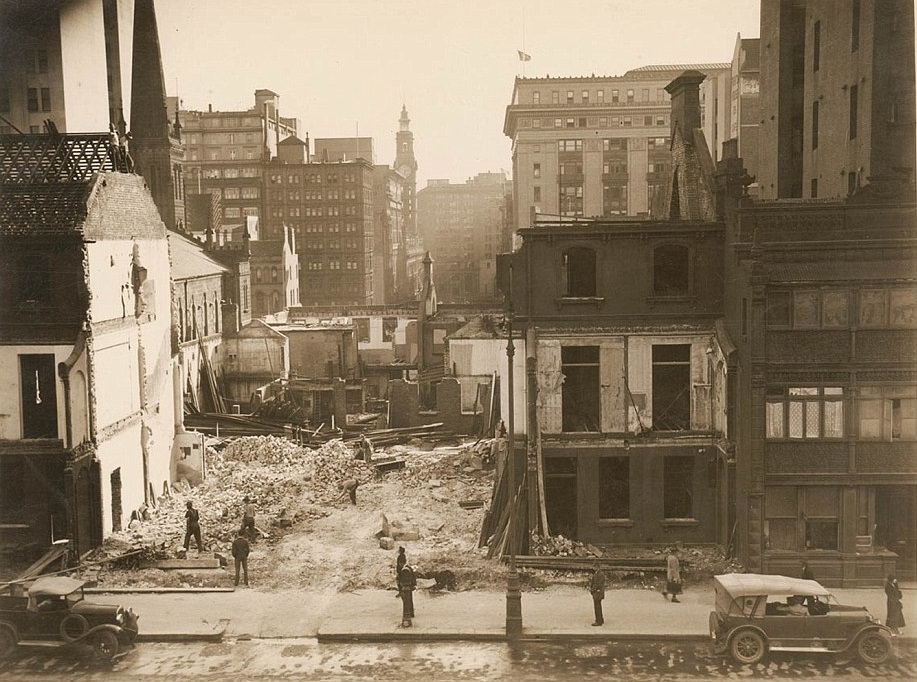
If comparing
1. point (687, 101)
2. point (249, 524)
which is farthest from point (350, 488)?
point (687, 101)

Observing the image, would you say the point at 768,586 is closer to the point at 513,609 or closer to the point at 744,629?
the point at 744,629

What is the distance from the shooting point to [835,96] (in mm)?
25188

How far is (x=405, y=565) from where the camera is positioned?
63.3 ft

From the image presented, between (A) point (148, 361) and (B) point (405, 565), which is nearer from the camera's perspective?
(B) point (405, 565)

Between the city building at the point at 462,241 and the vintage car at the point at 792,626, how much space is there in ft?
94.9

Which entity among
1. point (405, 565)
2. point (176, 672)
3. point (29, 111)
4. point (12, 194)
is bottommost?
point (176, 672)

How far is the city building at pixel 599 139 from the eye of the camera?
32.8 metres

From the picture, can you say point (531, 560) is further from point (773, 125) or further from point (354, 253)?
point (354, 253)

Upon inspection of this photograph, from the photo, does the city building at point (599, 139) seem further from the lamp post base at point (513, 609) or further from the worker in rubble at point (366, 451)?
the lamp post base at point (513, 609)

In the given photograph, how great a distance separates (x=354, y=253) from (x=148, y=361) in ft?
120

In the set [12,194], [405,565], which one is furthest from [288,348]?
[405,565]

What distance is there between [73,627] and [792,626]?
1413 cm

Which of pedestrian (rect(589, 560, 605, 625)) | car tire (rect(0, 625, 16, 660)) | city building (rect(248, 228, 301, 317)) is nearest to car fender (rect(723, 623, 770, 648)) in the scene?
pedestrian (rect(589, 560, 605, 625))

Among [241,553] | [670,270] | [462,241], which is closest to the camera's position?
[241,553]
